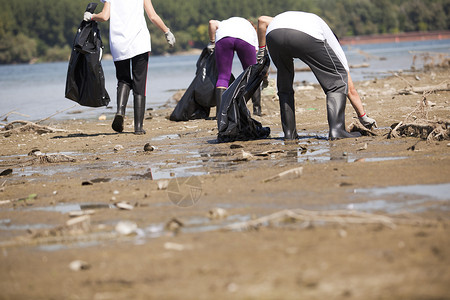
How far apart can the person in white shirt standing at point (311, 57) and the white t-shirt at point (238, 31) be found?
107 centimetres

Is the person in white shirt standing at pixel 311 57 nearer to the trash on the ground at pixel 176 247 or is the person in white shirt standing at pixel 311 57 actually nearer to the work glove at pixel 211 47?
the work glove at pixel 211 47

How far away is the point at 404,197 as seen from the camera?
12.4ft

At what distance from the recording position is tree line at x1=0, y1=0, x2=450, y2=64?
340 feet

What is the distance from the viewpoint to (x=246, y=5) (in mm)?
146125

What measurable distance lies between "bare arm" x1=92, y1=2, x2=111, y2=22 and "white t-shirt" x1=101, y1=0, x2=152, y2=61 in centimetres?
5

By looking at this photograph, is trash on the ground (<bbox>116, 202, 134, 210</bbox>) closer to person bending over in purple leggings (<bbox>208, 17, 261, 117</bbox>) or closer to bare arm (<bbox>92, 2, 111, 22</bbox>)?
person bending over in purple leggings (<bbox>208, 17, 261, 117</bbox>)

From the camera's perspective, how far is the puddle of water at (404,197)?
3.53 metres

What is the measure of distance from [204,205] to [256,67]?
3.40m

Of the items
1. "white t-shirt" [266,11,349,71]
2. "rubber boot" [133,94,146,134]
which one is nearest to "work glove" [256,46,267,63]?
"white t-shirt" [266,11,349,71]

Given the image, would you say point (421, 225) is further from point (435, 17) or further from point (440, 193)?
point (435, 17)

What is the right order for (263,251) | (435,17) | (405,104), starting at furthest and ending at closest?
(435,17) → (405,104) → (263,251)

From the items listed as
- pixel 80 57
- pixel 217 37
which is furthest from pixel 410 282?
pixel 80 57

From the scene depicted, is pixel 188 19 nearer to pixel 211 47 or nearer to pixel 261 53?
pixel 211 47

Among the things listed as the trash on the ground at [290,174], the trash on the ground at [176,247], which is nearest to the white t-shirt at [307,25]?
the trash on the ground at [290,174]
